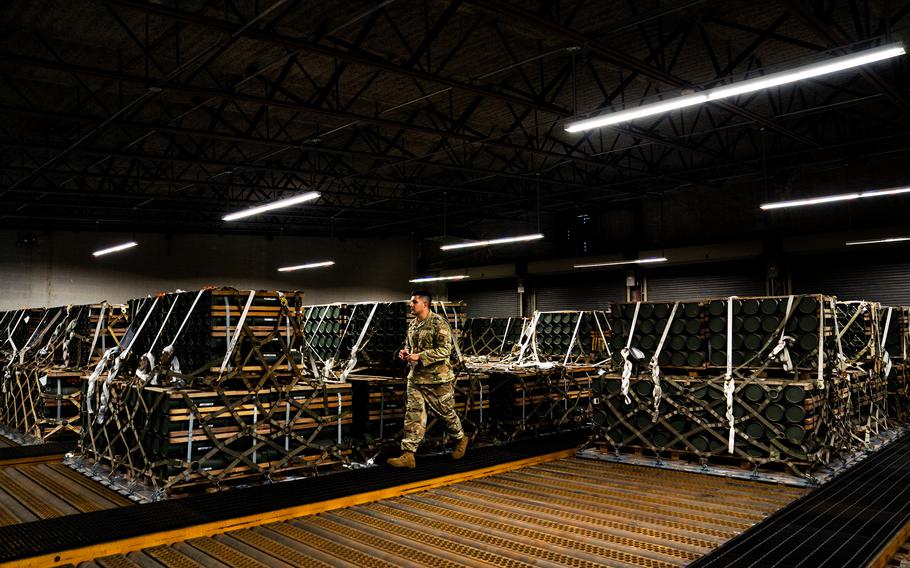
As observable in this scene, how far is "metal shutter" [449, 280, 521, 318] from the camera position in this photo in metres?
31.2

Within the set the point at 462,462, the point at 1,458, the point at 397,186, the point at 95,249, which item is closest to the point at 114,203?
the point at 95,249

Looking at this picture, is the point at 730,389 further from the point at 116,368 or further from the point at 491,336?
the point at 491,336

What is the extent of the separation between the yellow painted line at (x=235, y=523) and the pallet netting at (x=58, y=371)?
23.1ft

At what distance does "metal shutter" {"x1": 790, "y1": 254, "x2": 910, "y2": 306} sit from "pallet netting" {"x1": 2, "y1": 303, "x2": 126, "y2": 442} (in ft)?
66.3

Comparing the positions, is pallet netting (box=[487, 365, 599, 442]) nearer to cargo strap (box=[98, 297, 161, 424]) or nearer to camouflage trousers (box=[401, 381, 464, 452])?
camouflage trousers (box=[401, 381, 464, 452])

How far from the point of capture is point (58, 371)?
40.9 ft

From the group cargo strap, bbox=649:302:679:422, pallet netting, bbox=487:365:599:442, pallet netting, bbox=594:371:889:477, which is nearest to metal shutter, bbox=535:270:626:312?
pallet netting, bbox=487:365:599:442

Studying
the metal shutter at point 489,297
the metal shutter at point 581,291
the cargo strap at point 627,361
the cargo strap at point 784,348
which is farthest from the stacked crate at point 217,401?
the metal shutter at point 489,297

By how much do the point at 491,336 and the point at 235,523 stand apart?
13.9 meters

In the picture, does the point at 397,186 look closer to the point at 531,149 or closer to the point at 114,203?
the point at 531,149

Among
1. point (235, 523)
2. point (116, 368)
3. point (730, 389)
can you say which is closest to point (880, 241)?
point (730, 389)

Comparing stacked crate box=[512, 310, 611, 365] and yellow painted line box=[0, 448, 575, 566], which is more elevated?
stacked crate box=[512, 310, 611, 365]

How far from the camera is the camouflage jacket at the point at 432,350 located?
30.1 ft

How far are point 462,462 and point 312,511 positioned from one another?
8.87ft
